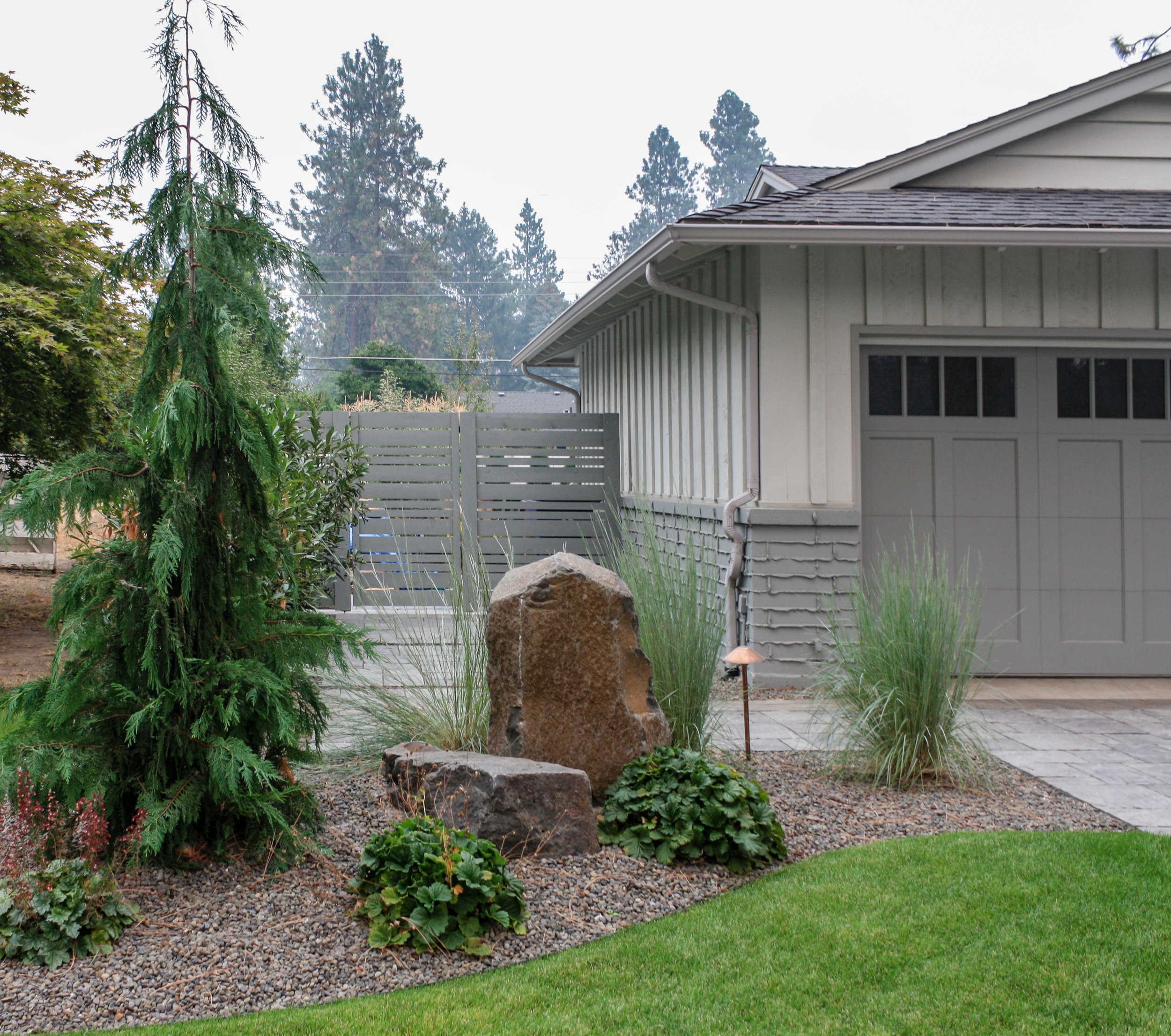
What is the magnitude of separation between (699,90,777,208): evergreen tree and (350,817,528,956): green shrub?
1946 inches

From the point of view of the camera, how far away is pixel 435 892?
9.51 feet

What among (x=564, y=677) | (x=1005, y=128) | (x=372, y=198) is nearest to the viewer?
(x=564, y=677)

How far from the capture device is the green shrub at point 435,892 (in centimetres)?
289

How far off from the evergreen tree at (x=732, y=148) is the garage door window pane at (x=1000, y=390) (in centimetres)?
4486

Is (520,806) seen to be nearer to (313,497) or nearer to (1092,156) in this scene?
(313,497)

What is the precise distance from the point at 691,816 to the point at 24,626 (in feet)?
24.0

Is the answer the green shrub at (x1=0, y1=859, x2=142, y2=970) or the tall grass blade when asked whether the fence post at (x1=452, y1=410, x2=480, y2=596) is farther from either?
the green shrub at (x1=0, y1=859, x2=142, y2=970)

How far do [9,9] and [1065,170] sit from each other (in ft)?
29.0

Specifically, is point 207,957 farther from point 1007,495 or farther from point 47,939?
point 1007,495

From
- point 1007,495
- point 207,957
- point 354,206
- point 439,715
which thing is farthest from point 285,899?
point 354,206

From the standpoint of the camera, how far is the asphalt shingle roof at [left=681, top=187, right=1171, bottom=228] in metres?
6.16

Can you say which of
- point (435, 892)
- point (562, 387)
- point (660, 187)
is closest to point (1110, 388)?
point (435, 892)

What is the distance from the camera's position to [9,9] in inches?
368

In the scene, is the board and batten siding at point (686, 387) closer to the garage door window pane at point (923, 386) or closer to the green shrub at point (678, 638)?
the garage door window pane at point (923, 386)
